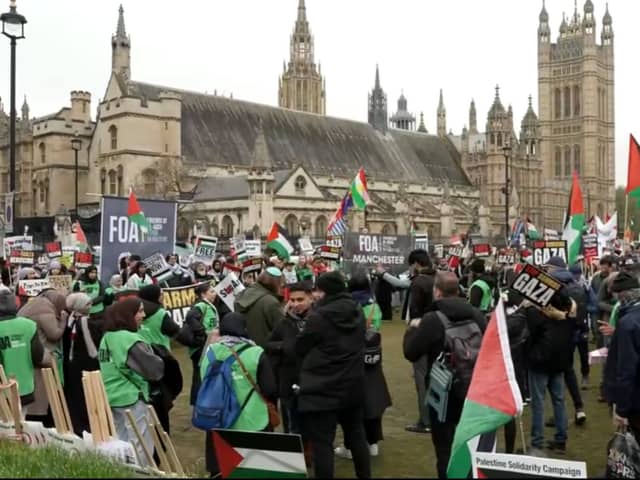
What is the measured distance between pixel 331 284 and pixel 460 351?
1.13 meters

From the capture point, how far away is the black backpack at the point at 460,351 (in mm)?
6215

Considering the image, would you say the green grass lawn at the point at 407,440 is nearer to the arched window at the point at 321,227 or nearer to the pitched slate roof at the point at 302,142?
the arched window at the point at 321,227

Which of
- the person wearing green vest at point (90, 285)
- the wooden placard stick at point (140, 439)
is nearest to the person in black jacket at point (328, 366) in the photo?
the wooden placard stick at point (140, 439)

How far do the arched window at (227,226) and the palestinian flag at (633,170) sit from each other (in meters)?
44.9

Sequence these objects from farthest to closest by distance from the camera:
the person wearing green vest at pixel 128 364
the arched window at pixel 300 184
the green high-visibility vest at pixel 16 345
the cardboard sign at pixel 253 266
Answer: the arched window at pixel 300 184, the cardboard sign at pixel 253 266, the green high-visibility vest at pixel 16 345, the person wearing green vest at pixel 128 364

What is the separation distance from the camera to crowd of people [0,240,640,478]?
6.02 m

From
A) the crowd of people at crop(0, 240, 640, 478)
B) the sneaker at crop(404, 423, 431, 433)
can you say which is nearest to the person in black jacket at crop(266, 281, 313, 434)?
the crowd of people at crop(0, 240, 640, 478)

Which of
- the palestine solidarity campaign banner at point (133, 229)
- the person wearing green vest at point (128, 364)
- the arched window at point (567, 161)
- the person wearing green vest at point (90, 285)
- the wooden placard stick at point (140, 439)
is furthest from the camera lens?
the arched window at point (567, 161)

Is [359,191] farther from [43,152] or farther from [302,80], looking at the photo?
[302,80]

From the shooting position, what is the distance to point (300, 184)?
6100cm

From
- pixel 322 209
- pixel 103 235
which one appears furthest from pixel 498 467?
pixel 322 209

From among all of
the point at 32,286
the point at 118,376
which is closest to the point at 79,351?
the point at 118,376

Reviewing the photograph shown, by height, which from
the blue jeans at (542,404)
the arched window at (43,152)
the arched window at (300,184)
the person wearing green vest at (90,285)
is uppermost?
the arched window at (43,152)

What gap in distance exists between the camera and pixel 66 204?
61375mm
